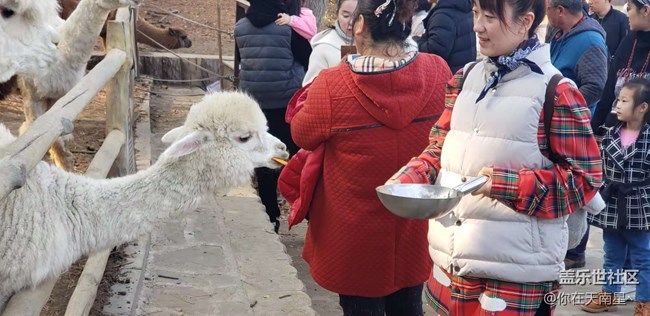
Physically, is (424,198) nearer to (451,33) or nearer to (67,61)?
(451,33)

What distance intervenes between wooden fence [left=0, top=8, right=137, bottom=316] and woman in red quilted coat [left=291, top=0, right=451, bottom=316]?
38.1 inches

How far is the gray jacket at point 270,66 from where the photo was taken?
18.0 ft

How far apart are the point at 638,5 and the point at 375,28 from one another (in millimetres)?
2882

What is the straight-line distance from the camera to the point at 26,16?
13.8 feet

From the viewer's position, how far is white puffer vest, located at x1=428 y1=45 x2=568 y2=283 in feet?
7.70

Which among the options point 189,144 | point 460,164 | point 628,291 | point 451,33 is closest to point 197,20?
point 451,33

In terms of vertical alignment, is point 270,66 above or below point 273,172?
above

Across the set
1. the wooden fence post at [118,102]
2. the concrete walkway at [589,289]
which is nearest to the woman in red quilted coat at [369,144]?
the concrete walkway at [589,289]

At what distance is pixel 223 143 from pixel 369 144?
64cm

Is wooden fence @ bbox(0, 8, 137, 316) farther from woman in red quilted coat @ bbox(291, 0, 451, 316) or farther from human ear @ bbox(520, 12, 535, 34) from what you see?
human ear @ bbox(520, 12, 535, 34)

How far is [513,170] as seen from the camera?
233 cm

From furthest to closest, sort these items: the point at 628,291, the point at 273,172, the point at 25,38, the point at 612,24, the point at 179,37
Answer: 1. the point at 179,37
2. the point at 612,24
3. the point at 273,172
4. the point at 628,291
5. the point at 25,38

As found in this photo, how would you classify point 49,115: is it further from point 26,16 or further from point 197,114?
point 26,16

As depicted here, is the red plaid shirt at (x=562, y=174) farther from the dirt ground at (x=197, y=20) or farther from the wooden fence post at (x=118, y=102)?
the dirt ground at (x=197, y=20)
